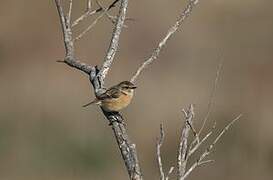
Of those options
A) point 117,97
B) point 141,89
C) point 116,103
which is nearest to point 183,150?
point 116,103

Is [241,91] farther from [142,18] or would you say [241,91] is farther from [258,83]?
[142,18]

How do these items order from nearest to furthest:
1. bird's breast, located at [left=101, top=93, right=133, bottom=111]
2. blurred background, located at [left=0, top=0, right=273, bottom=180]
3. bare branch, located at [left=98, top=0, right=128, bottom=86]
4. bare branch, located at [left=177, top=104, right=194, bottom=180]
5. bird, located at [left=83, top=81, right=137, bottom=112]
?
bare branch, located at [left=177, top=104, right=194, bottom=180]
bare branch, located at [left=98, top=0, right=128, bottom=86]
bird, located at [left=83, top=81, right=137, bottom=112]
bird's breast, located at [left=101, top=93, right=133, bottom=111]
blurred background, located at [left=0, top=0, right=273, bottom=180]

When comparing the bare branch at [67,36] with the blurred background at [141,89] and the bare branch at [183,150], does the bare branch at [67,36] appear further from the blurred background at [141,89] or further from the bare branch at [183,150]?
the blurred background at [141,89]

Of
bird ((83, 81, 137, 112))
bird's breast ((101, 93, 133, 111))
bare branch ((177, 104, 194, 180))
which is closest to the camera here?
bare branch ((177, 104, 194, 180))

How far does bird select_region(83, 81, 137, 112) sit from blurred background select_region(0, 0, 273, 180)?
9.91 feet

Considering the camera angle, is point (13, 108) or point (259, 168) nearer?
point (259, 168)

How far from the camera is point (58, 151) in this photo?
11.1m

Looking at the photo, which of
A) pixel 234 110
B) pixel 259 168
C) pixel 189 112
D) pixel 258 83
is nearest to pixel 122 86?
pixel 189 112

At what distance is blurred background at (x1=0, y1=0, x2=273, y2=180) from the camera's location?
35.6ft

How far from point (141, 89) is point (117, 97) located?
204 inches

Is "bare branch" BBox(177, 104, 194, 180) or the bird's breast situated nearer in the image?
"bare branch" BBox(177, 104, 194, 180)

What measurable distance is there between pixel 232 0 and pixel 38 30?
3.15 m

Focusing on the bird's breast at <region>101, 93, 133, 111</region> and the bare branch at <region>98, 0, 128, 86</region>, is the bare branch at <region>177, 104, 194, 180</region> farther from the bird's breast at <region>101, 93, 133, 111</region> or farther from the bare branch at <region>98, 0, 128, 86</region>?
the bird's breast at <region>101, 93, 133, 111</region>

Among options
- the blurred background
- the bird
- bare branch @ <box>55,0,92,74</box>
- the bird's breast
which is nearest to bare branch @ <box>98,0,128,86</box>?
bare branch @ <box>55,0,92,74</box>
